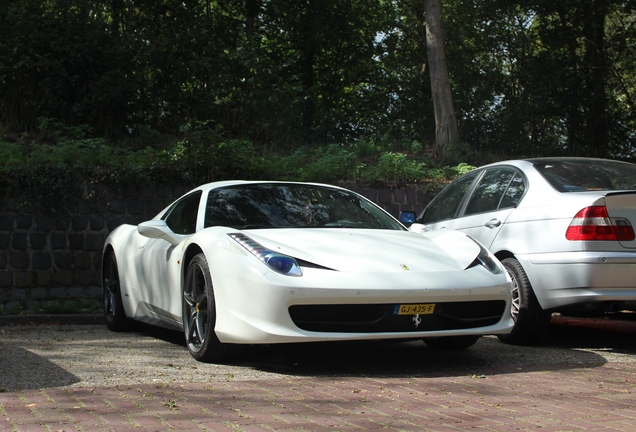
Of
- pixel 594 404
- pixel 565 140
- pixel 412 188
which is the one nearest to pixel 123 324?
pixel 594 404

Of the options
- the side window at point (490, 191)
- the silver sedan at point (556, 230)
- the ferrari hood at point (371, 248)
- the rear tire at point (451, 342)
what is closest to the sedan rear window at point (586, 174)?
the silver sedan at point (556, 230)

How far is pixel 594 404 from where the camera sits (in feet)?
14.3

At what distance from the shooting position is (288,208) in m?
6.51

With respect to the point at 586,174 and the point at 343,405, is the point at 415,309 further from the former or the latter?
the point at 586,174

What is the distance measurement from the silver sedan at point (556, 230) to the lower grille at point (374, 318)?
42.8 inches

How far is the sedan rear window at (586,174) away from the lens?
6.83 meters

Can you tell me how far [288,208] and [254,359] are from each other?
4.14ft

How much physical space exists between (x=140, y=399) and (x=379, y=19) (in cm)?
2362

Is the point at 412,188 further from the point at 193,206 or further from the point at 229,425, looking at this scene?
the point at 229,425

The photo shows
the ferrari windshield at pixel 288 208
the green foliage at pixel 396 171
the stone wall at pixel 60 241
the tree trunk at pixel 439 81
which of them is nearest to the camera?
the ferrari windshield at pixel 288 208

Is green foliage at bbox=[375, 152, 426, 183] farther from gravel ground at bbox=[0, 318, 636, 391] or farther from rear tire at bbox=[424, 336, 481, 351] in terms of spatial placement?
rear tire at bbox=[424, 336, 481, 351]

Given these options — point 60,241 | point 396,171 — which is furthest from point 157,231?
point 396,171

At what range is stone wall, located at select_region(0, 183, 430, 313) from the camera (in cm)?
1066

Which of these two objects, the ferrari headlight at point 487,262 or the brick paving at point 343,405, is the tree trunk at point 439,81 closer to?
the ferrari headlight at point 487,262
